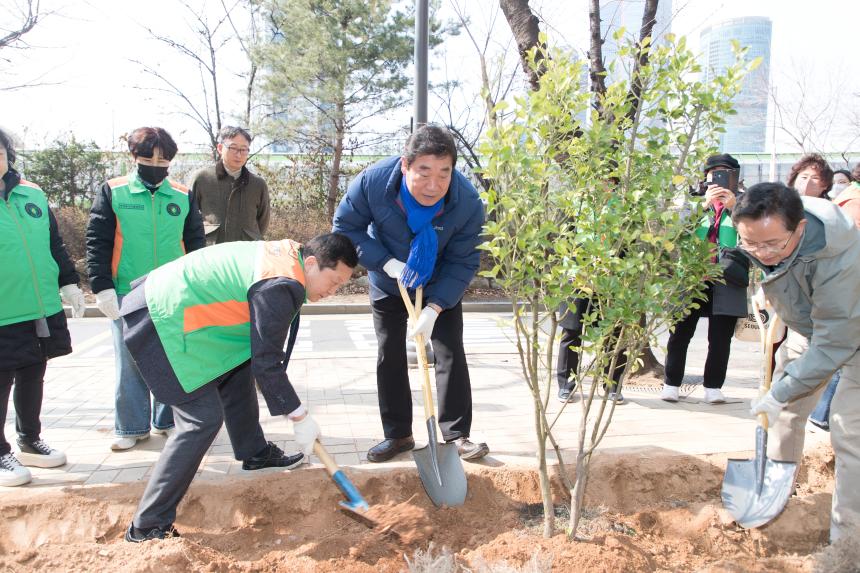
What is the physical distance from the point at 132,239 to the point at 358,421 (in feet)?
5.52

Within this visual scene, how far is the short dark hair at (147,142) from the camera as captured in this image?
3.22 metres

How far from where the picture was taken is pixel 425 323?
9.48ft

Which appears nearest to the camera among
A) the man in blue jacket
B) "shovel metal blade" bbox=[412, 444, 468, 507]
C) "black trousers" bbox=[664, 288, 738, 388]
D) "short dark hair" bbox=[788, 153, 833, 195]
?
"shovel metal blade" bbox=[412, 444, 468, 507]

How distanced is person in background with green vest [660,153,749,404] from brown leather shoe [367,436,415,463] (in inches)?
77.1

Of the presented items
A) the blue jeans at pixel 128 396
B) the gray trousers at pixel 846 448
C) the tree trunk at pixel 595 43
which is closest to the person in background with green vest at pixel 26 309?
the blue jeans at pixel 128 396

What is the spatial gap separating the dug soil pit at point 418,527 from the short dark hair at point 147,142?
1686 mm

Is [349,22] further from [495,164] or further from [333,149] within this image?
[495,164]

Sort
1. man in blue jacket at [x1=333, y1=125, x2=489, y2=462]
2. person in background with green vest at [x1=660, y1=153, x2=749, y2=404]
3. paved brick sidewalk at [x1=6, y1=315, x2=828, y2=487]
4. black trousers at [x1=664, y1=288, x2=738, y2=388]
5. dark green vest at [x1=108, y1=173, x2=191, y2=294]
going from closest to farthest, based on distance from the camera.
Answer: man in blue jacket at [x1=333, y1=125, x2=489, y2=462]
paved brick sidewalk at [x1=6, y1=315, x2=828, y2=487]
dark green vest at [x1=108, y1=173, x2=191, y2=294]
person in background with green vest at [x1=660, y1=153, x2=749, y2=404]
black trousers at [x1=664, y1=288, x2=738, y2=388]

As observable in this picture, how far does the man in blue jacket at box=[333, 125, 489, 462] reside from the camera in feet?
9.54

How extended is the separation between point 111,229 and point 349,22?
35.3ft

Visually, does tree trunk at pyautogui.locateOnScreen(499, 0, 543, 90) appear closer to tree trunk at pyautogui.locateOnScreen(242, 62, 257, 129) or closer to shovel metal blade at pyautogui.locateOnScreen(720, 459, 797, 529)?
shovel metal blade at pyautogui.locateOnScreen(720, 459, 797, 529)

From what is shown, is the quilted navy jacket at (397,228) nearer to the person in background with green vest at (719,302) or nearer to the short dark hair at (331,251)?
the short dark hair at (331,251)

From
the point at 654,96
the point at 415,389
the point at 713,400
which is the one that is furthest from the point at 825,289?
the point at 415,389

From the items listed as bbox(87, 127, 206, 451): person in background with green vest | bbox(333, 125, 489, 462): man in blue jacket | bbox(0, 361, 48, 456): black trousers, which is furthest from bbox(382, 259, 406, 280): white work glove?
bbox(0, 361, 48, 456): black trousers
